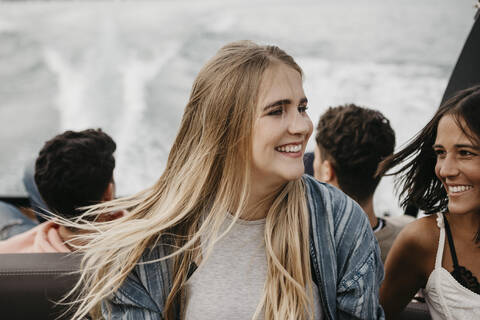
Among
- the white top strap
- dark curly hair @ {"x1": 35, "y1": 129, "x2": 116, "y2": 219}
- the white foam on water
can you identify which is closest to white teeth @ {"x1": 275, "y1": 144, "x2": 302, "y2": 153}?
Answer: the white top strap

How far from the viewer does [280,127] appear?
1037 mm

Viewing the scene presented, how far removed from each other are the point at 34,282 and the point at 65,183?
0.34 m

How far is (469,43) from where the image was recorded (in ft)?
5.68

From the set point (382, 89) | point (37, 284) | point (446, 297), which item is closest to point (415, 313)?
point (446, 297)

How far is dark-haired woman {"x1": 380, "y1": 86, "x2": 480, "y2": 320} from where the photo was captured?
1136 mm

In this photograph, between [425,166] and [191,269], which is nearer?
[191,269]

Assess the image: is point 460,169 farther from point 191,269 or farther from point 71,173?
point 71,173

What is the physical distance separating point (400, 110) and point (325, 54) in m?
1.49

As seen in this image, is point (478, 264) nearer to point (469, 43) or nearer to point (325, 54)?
point (469, 43)

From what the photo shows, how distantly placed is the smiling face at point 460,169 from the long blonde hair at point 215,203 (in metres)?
0.36

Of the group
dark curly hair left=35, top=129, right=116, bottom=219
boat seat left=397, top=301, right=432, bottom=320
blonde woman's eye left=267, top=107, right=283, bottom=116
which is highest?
blonde woman's eye left=267, top=107, right=283, bottom=116

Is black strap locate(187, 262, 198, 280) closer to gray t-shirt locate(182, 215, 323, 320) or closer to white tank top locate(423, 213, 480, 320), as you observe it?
gray t-shirt locate(182, 215, 323, 320)

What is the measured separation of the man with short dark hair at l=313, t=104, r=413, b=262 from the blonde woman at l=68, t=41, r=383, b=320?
0.47 m

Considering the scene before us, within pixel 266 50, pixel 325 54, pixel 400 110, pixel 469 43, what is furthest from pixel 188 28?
pixel 266 50
